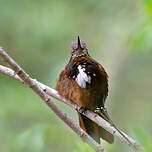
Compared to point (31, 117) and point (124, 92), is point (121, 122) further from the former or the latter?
point (31, 117)

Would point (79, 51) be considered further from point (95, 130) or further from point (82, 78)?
point (95, 130)

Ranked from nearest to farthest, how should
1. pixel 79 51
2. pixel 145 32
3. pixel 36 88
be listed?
1. pixel 36 88
2. pixel 145 32
3. pixel 79 51

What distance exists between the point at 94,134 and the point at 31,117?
255 centimetres

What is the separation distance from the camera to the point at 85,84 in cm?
395

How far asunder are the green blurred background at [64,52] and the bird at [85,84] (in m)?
1.76

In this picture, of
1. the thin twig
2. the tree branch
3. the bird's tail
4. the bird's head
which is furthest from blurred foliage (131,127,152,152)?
the bird's head

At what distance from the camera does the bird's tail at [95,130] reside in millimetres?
3875

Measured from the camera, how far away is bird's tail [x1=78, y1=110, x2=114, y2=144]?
387 cm

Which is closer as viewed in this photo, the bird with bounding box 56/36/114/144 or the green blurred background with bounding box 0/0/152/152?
the bird with bounding box 56/36/114/144

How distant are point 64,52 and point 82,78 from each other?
145 inches

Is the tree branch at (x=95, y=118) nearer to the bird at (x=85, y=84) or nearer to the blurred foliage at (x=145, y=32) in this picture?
the bird at (x=85, y=84)

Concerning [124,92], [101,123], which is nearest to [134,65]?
[124,92]

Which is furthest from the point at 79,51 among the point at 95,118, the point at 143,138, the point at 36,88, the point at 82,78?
the point at 143,138

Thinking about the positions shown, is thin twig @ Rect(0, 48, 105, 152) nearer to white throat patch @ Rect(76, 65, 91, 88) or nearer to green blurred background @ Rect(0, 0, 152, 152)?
white throat patch @ Rect(76, 65, 91, 88)
